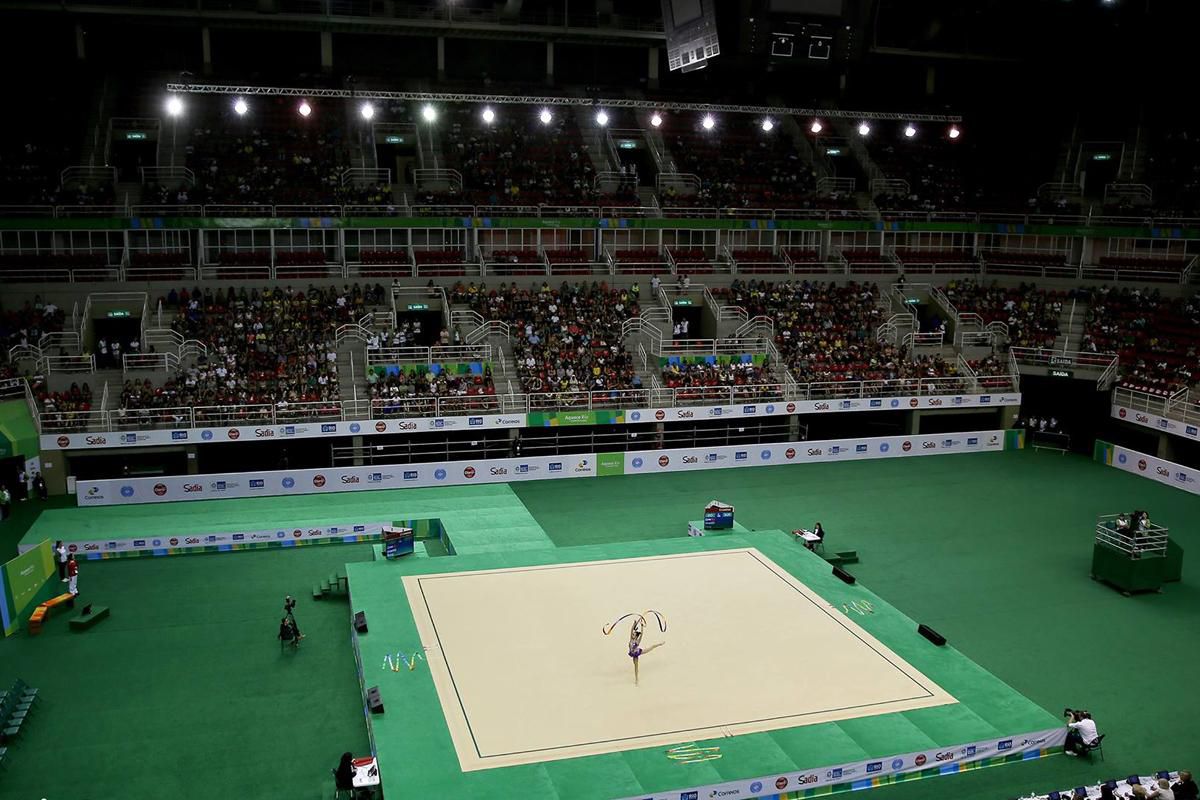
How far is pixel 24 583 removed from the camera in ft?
72.1

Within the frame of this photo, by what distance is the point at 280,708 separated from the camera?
1867cm

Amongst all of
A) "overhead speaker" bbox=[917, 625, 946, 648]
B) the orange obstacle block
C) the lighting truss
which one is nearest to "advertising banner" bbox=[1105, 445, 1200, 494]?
"overhead speaker" bbox=[917, 625, 946, 648]

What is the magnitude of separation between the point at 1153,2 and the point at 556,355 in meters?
31.5

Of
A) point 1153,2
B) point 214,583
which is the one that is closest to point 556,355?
point 214,583

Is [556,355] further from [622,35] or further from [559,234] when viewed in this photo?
[622,35]

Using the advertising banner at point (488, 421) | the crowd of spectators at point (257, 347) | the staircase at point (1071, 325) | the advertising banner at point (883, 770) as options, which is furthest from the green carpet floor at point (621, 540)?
the staircase at point (1071, 325)

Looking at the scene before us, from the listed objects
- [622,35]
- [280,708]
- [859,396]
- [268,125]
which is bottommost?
[280,708]

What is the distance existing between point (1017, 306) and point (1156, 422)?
10617 millimetres

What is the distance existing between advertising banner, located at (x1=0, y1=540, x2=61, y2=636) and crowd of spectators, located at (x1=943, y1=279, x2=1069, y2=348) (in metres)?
36.5

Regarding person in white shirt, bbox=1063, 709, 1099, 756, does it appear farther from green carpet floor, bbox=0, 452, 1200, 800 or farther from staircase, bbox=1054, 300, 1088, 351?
staircase, bbox=1054, 300, 1088, 351

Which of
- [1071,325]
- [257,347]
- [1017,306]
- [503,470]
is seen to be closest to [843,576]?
[503,470]

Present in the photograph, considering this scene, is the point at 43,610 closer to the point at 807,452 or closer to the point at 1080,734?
the point at 1080,734

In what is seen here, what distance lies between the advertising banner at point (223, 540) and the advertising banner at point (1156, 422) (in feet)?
87.7

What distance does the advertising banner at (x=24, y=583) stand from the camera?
21.3m
